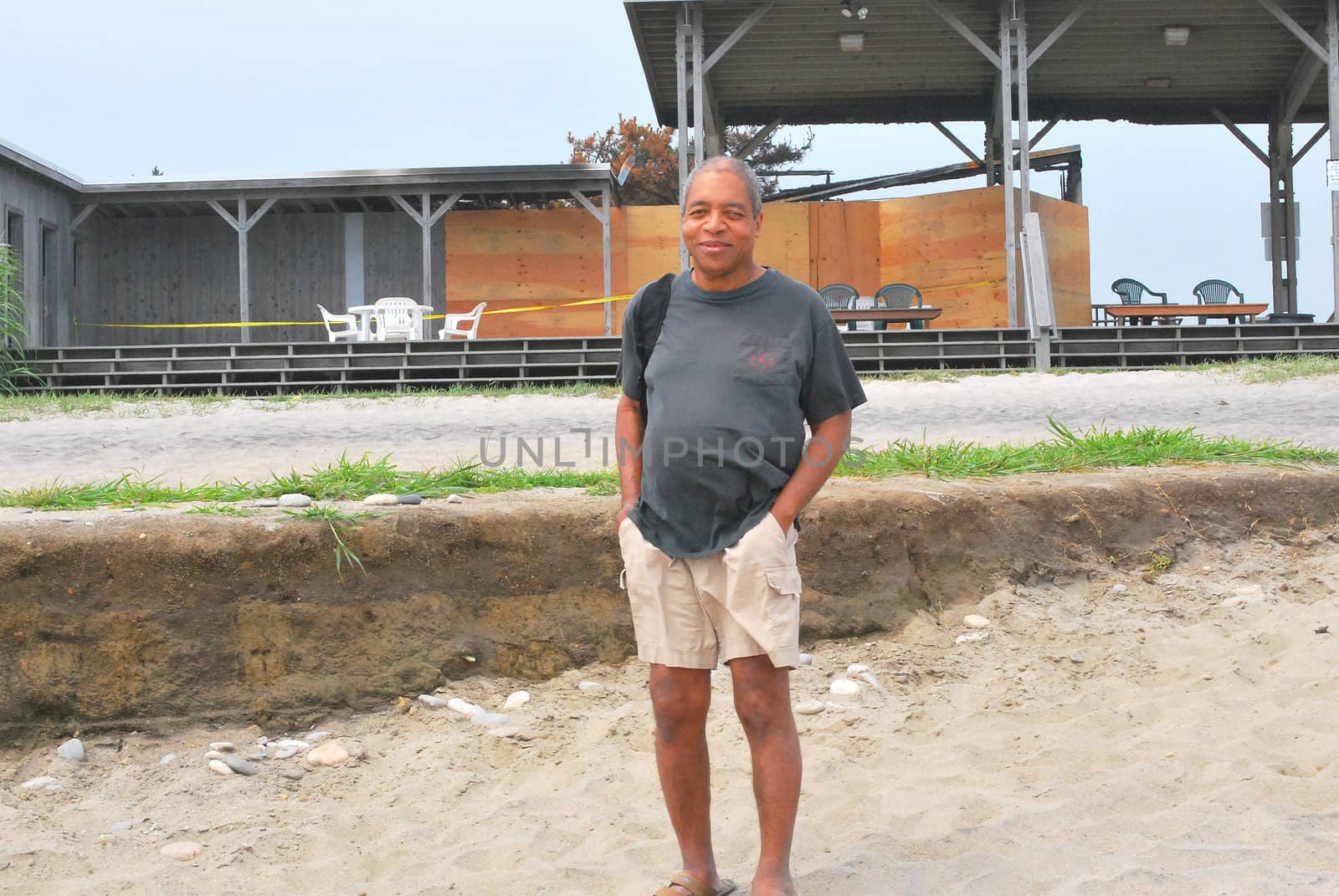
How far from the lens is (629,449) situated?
2.61 meters

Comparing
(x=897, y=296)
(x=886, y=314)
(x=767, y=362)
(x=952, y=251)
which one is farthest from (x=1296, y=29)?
(x=767, y=362)

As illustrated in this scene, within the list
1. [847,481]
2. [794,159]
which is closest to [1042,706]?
[847,481]

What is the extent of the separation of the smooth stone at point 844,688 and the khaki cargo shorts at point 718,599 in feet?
5.33

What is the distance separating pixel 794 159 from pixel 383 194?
18.0 m

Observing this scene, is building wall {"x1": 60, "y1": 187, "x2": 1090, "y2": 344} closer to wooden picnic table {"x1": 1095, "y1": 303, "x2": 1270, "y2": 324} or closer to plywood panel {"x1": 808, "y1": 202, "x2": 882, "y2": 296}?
plywood panel {"x1": 808, "y1": 202, "x2": 882, "y2": 296}

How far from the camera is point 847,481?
4.93 meters

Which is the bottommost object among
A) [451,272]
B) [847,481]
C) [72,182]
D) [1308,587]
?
[1308,587]

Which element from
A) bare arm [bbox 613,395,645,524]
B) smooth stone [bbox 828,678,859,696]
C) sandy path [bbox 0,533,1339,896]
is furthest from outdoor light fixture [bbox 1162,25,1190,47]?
bare arm [bbox 613,395,645,524]

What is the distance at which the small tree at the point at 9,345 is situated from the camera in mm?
12703

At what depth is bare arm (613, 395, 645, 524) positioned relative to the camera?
8.30 ft

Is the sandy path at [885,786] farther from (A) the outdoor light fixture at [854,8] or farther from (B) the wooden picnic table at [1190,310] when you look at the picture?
(A) the outdoor light fixture at [854,8]

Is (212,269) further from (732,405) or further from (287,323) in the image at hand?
(732,405)

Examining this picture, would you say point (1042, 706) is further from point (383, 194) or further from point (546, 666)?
point (383, 194)

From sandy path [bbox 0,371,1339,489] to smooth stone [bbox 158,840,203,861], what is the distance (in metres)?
3.13
